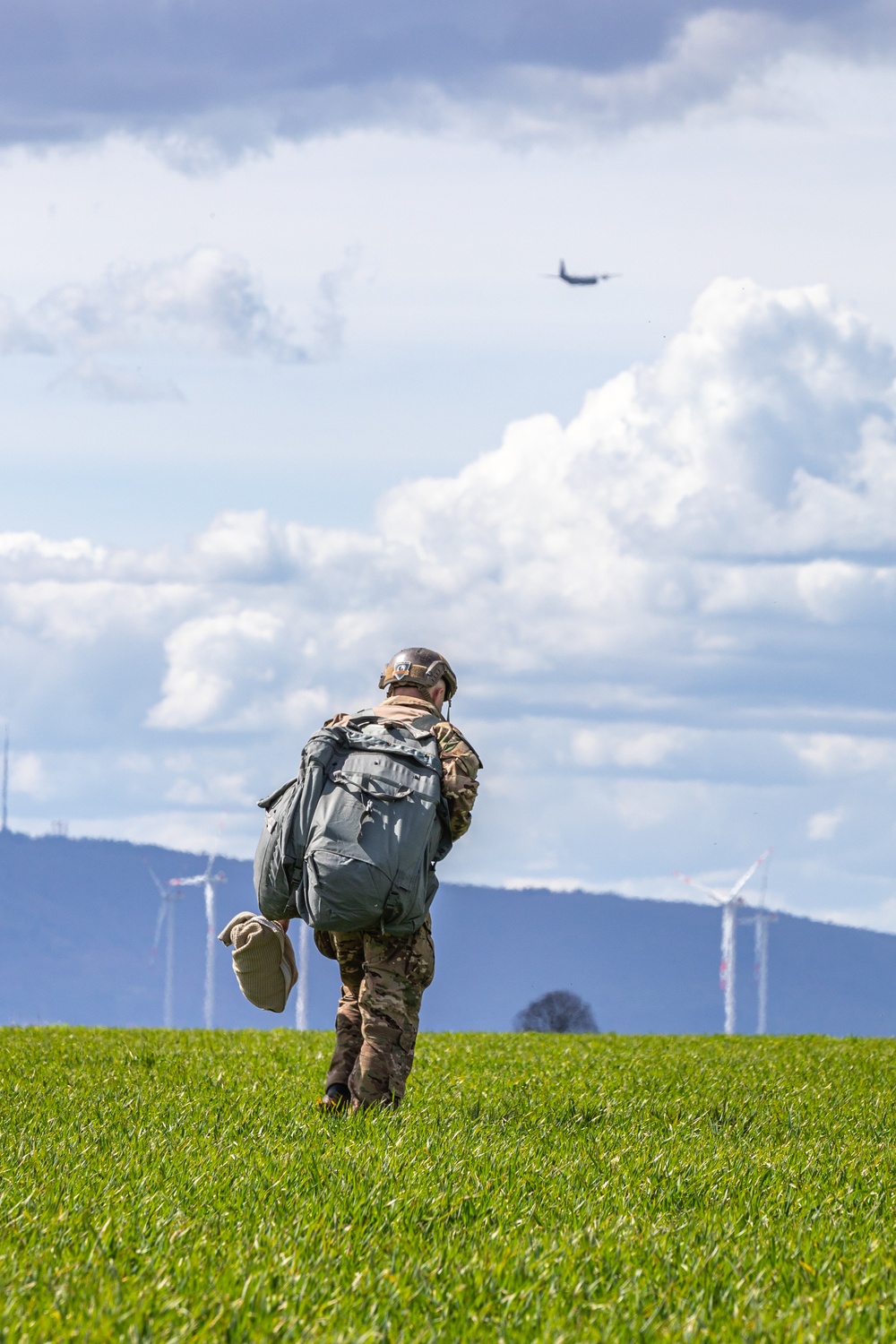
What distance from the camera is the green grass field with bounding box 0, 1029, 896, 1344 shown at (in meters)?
6.10

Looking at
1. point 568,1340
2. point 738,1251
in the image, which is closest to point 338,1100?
point 738,1251

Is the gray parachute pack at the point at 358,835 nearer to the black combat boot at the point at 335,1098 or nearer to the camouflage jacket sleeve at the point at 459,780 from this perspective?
the camouflage jacket sleeve at the point at 459,780

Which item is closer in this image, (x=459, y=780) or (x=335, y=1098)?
(x=459, y=780)

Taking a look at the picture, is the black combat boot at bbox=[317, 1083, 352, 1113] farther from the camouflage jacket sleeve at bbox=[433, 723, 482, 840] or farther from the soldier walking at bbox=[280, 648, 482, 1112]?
the camouflage jacket sleeve at bbox=[433, 723, 482, 840]

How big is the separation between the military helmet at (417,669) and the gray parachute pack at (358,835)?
2.32 ft

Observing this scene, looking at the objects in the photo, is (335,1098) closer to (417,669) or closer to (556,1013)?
(417,669)

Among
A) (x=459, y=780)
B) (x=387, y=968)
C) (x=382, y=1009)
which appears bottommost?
(x=382, y=1009)

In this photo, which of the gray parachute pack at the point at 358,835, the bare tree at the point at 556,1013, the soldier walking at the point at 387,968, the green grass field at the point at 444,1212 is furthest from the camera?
the bare tree at the point at 556,1013

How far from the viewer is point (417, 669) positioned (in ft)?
40.1

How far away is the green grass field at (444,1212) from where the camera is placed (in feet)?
20.0

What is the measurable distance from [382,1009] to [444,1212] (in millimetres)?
3493

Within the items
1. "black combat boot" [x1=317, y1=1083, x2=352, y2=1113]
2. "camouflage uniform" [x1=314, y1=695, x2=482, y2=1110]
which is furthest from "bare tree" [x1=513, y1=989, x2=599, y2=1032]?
"camouflage uniform" [x1=314, y1=695, x2=482, y2=1110]

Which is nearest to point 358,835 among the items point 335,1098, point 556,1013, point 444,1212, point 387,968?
point 387,968

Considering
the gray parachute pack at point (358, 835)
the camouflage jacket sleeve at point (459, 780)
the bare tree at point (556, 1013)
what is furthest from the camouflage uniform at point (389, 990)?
the bare tree at point (556, 1013)
